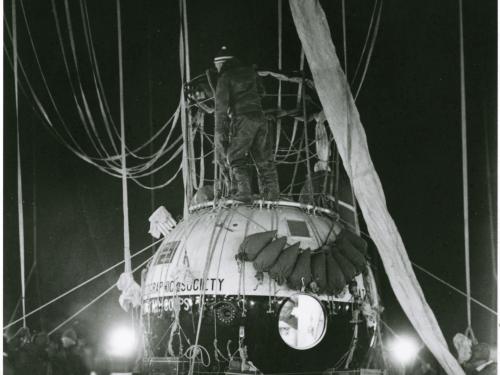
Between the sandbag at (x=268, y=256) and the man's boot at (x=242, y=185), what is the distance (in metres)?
1.12

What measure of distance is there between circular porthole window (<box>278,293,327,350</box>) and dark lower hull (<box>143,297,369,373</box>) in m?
0.07

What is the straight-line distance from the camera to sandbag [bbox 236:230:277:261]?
8664mm

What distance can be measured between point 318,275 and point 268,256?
0.71 meters

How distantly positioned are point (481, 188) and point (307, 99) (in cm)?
309

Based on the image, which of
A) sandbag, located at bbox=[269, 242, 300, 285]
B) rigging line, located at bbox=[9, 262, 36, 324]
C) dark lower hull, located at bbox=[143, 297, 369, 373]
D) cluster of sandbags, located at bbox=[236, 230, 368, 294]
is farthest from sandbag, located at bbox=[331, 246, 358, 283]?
rigging line, located at bbox=[9, 262, 36, 324]

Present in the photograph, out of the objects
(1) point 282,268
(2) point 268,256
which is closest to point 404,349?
(1) point 282,268

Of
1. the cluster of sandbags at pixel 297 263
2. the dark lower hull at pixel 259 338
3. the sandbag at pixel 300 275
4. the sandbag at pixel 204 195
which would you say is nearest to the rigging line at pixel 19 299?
the sandbag at pixel 204 195

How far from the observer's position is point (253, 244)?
28.5 ft

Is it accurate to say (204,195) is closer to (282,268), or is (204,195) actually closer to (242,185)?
(242,185)

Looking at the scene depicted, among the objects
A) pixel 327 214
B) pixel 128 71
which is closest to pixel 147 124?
pixel 128 71

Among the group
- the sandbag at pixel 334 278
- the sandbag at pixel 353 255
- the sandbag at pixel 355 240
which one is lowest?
the sandbag at pixel 334 278

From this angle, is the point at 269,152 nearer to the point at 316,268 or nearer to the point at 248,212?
the point at 248,212

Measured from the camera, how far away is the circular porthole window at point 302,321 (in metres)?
8.60

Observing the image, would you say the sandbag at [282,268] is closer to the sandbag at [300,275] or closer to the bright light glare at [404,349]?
the sandbag at [300,275]
